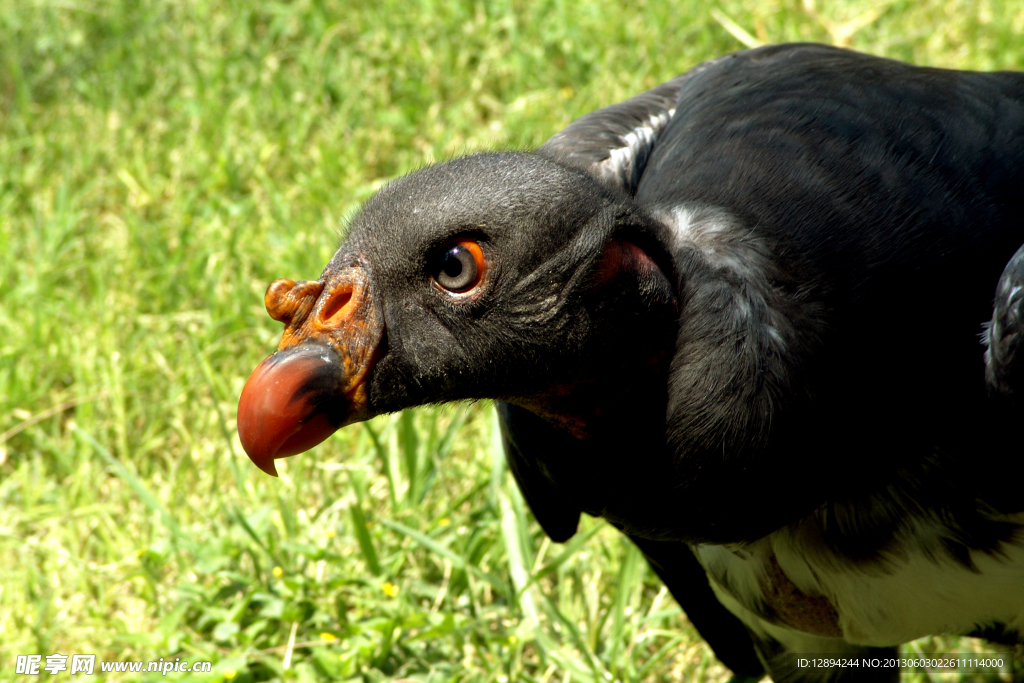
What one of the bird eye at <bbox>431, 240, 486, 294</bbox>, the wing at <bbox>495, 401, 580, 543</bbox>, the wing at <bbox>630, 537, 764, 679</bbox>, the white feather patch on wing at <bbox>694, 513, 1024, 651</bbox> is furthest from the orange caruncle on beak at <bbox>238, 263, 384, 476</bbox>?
the wing at <bbox>630, 537, 764, 679</bbox>

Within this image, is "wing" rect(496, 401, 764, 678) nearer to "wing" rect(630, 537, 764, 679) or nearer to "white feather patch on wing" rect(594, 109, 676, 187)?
"wing" rect(630, 537, 764, 679)

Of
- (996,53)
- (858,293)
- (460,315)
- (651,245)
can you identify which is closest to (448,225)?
(460,315)

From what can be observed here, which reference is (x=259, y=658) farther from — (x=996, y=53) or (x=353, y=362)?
(x=996, y=53)

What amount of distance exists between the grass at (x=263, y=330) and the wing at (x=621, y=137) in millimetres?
363

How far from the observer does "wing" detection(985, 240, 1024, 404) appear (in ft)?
7.75

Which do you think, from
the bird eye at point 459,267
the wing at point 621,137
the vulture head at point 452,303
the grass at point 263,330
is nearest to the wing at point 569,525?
the grass at point 263,330

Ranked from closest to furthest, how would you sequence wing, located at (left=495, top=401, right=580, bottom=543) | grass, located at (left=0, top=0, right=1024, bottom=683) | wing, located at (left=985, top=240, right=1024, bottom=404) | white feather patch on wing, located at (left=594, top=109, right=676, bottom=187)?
wing, located at (left=985, top=240, right=1024, bottom=404)
wing, located at (left=495, top=401, right=580, bottom=543)
white feather patch on wing, located at (left=594, top=109, right=676, bottom=187)
grass, located at (left=0, top=0, right=1024, bottom=683)

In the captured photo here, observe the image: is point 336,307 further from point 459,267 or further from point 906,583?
point 906,583

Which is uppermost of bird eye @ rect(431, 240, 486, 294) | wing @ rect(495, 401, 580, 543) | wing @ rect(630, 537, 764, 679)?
bird eye @ rect(431, 240, 486, 294)

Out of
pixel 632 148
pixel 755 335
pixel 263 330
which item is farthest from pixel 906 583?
pixel 263 330

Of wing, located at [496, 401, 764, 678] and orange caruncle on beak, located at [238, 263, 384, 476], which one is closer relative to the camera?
orange caruncle on beak, located at [238, 263, 384, 476]

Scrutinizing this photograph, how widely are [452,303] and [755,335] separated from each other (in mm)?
644

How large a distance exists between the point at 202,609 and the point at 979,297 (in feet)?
8.25

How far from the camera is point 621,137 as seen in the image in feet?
11.7
